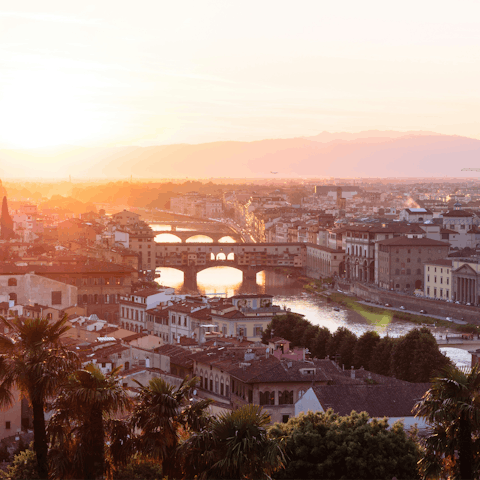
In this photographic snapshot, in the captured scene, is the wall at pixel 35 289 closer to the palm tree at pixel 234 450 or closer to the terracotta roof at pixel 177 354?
the terracotta roof at pixel 177 354

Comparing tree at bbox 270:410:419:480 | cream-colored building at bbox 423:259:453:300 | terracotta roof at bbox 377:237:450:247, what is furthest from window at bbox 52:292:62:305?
terracotta roof at bbox 377:237:450:247

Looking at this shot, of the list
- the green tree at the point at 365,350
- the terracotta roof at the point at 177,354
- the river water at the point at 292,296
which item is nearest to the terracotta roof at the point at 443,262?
the river water at the point at 292,296

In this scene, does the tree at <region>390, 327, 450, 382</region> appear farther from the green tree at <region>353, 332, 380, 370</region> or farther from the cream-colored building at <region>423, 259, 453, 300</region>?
the cream-colored building at <region>423, 259, 453, 300</region>

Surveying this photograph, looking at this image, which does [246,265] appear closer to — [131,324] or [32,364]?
[131,324]

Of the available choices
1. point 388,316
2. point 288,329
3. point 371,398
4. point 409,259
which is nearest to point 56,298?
point 288,329

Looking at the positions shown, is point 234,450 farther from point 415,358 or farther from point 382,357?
point 382,357
